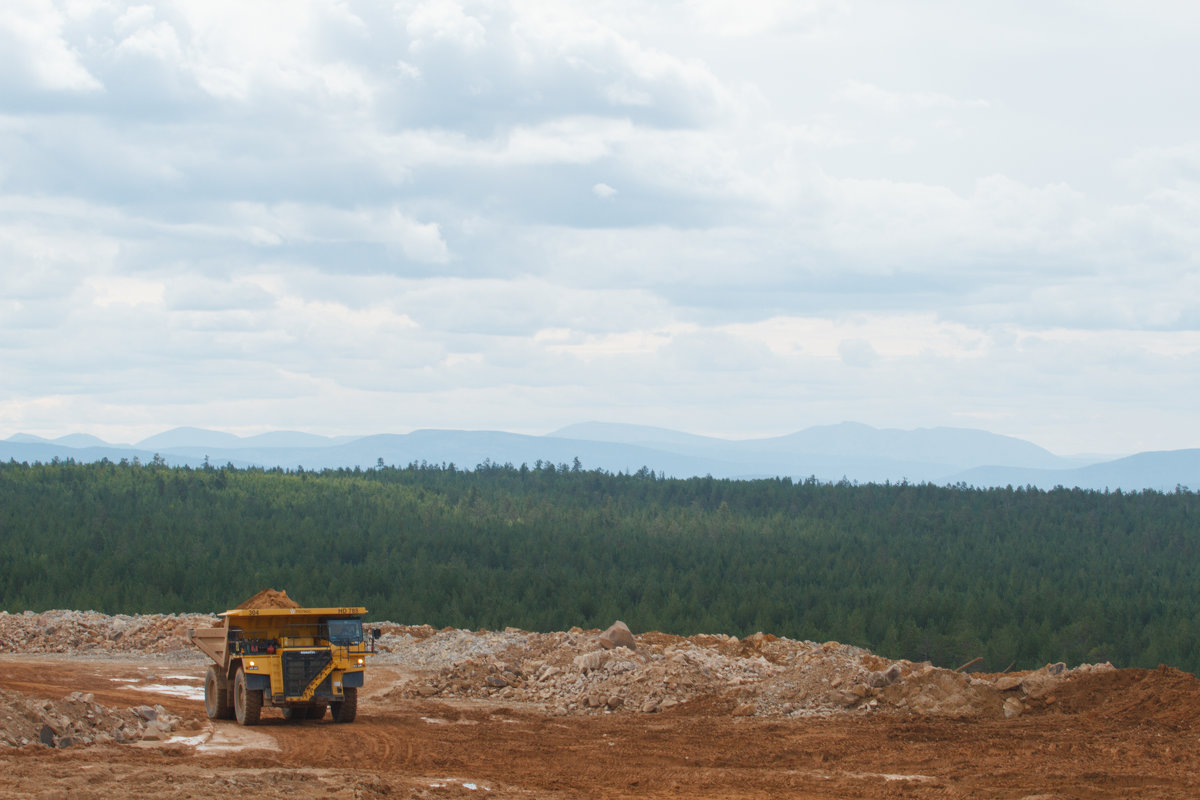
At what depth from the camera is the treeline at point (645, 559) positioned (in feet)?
299

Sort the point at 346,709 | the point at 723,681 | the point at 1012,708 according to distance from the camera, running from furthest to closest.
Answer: the point at 723,681, the point at 1012,708, the point at 346,709

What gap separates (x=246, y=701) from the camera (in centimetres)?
2641

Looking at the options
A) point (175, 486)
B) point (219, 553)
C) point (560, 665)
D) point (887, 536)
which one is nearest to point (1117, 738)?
point (560, 665)

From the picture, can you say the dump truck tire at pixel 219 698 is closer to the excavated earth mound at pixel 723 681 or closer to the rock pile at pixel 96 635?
the excavated earth mound at pixel 723 681

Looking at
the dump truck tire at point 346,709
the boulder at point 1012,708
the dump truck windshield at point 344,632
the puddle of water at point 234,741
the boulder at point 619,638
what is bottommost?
the puddle of water at point 234,741

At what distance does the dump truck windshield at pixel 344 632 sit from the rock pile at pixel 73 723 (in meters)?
3.55

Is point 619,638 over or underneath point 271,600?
over

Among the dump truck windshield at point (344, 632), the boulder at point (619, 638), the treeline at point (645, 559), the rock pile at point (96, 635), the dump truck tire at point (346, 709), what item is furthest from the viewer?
the treeline at point (645, 559)

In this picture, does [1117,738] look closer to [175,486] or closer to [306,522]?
[306,522]

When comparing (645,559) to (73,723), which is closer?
(73,723)

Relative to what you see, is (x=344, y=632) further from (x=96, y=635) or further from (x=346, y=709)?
(x=96, y=635)

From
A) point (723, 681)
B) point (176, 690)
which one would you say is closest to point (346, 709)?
point (176, 690)

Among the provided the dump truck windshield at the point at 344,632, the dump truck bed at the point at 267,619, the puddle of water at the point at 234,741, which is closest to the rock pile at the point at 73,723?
the puddle of water at the point at 234,741

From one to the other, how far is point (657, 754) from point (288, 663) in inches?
329
